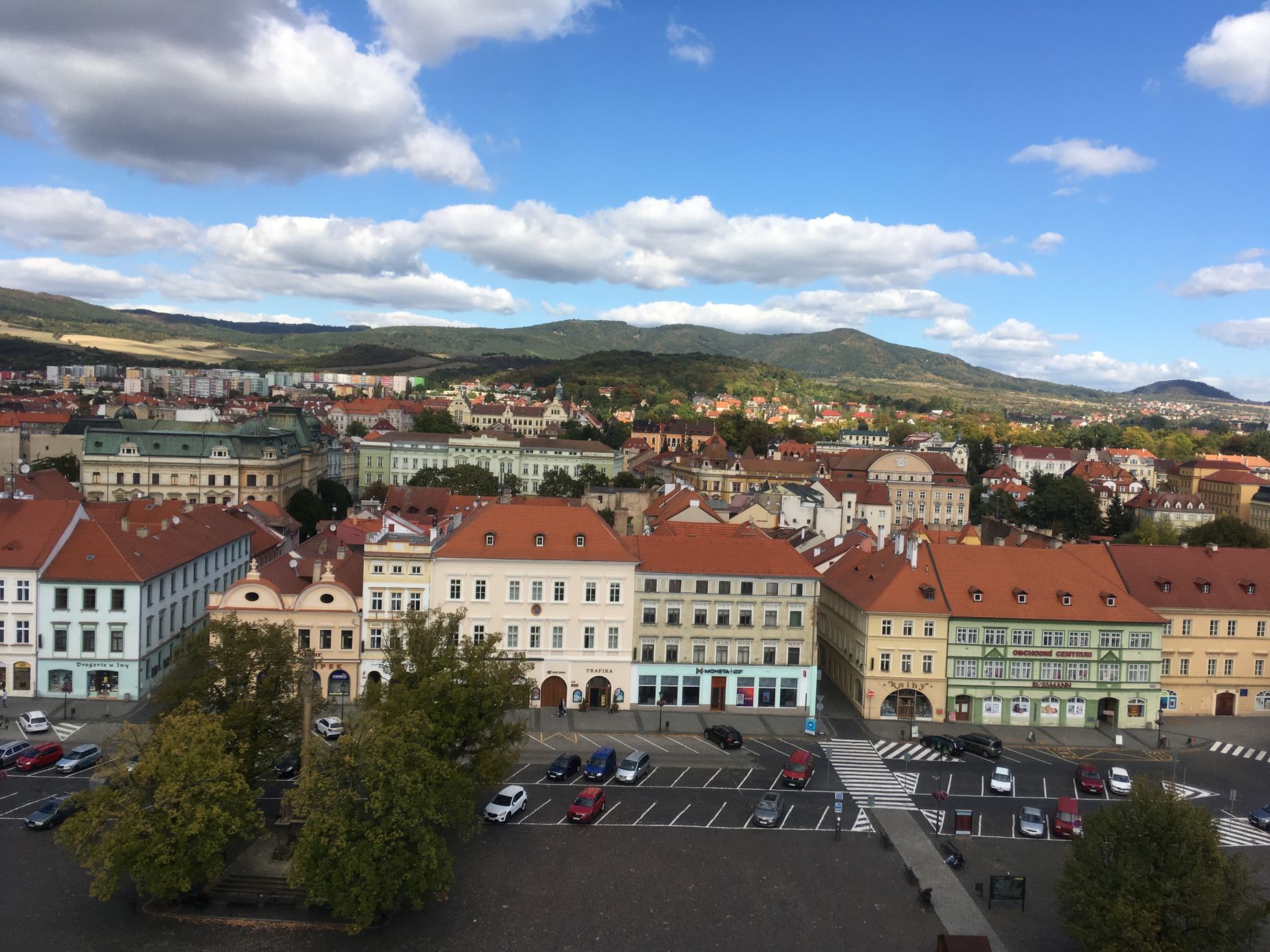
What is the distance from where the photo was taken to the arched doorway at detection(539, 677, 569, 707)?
167 ft

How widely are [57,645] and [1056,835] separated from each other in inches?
1915

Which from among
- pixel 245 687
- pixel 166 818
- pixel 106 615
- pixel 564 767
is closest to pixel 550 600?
pixel 564 767

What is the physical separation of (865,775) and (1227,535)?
253 ft

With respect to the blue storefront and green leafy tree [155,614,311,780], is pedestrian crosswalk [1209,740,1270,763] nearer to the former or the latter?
the blue storefront

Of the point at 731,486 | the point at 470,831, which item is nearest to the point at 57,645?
the point at 470,831

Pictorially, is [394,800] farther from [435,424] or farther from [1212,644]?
[435,424]

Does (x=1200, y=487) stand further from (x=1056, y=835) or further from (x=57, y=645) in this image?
(x=57, y=645)

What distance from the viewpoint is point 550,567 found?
50.8 metres

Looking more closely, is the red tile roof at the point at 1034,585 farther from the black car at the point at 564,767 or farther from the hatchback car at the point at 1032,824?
the black car at the point at 564,767

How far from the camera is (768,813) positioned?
36500mm

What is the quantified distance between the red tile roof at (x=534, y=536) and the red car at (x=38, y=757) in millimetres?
19016

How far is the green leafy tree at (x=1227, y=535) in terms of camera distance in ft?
321

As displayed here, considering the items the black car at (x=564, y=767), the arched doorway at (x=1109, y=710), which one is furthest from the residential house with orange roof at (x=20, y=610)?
the arched doorway at (x=1109, y=710)

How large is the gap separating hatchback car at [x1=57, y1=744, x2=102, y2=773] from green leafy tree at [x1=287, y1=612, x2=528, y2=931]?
14653mm
